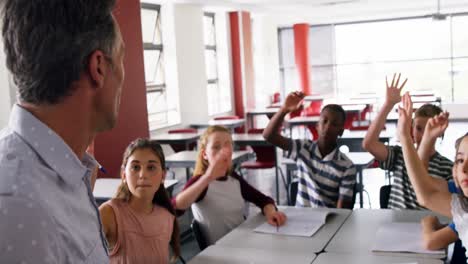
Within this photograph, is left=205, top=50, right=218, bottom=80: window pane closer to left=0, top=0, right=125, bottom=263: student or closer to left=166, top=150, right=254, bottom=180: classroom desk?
left=166, top=150, right=254, bottom=180: classroom desk

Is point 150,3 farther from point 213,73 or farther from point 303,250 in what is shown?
point 303,250

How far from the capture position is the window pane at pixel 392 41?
510 inches

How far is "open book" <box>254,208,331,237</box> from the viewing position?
7.89 feet

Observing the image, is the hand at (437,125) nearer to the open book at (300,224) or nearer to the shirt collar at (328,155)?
the open book at (300,224)

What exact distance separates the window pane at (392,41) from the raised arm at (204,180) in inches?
457

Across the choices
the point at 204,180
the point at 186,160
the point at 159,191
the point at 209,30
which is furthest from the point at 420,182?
the point at 209,30

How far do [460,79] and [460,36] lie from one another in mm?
1070

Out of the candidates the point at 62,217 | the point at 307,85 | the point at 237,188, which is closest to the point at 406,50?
the point at 307,85

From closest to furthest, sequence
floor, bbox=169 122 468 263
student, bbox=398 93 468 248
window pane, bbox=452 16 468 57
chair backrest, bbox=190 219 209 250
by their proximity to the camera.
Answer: student, bbox=398 93 468 248 < chair backrest, bbox=190 219 209 250 < floor, bbox=169 122 468 263 < window pane, bbox=452 16 468 57

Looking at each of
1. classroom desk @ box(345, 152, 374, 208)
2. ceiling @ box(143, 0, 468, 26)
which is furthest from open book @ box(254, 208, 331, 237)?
ceiling @ box(143, 0, 468, 26)

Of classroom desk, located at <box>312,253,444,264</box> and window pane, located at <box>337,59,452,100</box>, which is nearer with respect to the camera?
classroom desk, located at <box>312,253,444,264</box>

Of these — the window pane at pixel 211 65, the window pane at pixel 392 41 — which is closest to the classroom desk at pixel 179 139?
the window pane at pixel 211 65

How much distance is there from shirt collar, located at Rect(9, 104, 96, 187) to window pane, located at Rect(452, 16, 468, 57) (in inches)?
530

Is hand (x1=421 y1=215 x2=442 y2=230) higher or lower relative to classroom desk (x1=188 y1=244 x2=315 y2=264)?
higher
